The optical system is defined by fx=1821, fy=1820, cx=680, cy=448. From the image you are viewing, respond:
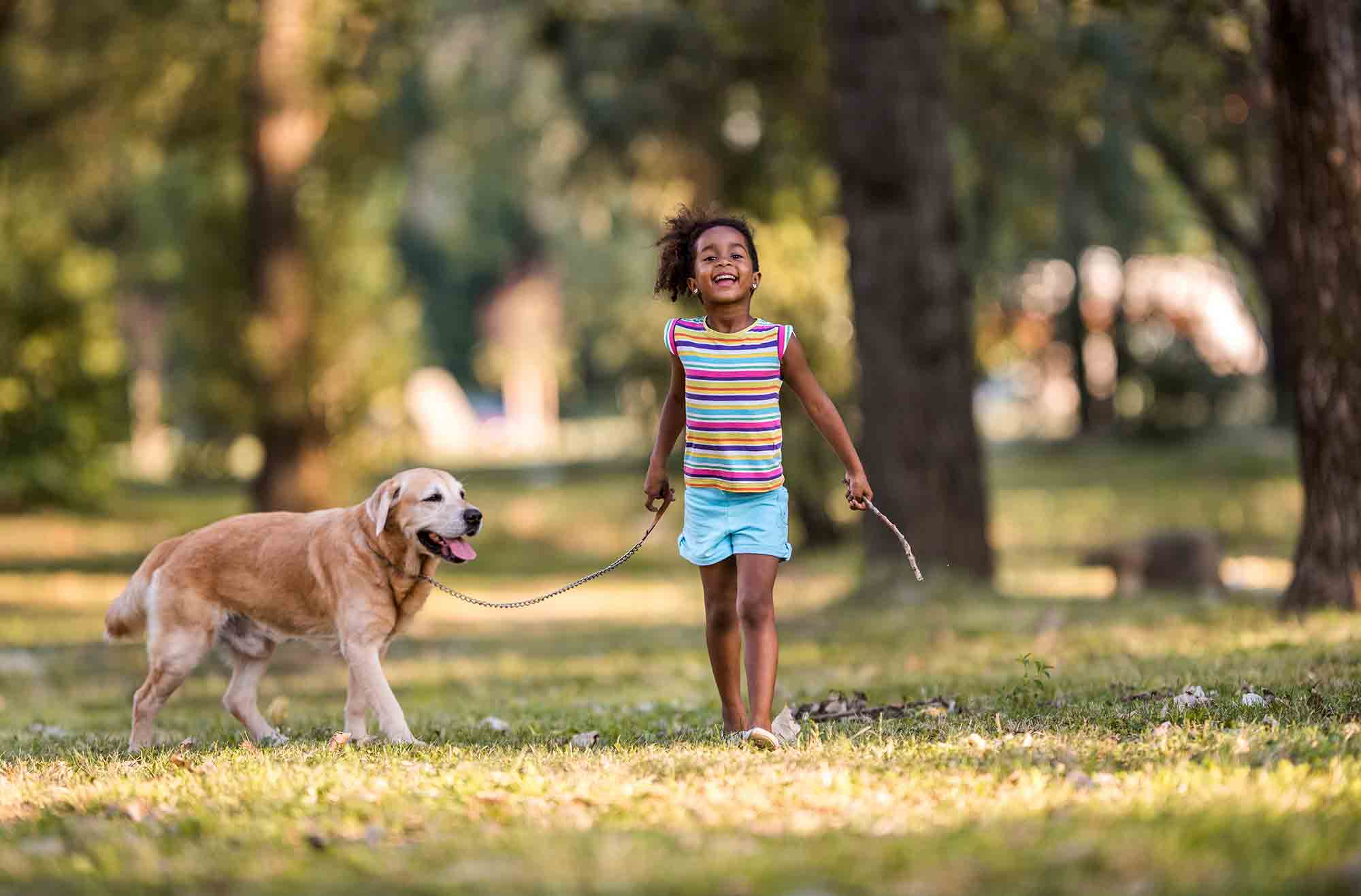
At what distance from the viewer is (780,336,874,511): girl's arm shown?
6.74m

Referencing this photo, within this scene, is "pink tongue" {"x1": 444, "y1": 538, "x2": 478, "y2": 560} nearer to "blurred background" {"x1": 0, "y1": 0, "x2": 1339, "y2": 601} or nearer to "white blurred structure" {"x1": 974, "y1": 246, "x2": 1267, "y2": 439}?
"blurred background" {"x1": 0, "y1": 0, "x2": 1339, "y2": 601}

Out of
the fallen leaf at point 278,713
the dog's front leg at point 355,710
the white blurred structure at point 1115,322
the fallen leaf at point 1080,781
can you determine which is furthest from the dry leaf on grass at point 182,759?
the white blurred structure at point 1115,322

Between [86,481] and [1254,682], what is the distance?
23.4m

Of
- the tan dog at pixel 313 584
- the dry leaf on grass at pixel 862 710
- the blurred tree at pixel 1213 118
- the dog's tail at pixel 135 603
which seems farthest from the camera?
the blurred tree at pixel 1213 118

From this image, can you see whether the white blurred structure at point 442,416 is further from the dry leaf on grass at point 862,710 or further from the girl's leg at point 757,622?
the girl's leg at point 757,622

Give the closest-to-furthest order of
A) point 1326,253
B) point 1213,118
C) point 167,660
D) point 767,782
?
point 767,782 → point 167,660 → point 1326,253 → point 1213,118

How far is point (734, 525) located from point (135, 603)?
8.64ft

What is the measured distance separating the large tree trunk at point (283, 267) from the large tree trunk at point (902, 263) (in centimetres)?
817

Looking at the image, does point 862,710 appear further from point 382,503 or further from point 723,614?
point 382,503

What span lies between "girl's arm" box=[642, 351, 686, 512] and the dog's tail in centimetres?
215

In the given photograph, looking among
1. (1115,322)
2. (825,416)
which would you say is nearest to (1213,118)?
(1115,322)

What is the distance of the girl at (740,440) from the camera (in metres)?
6.70

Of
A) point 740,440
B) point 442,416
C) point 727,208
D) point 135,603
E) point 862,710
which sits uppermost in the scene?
point 727,208

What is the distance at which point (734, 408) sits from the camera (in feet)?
22.0
